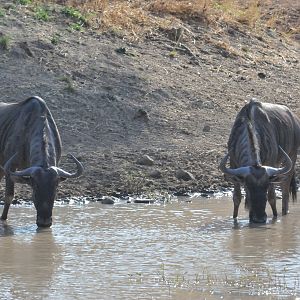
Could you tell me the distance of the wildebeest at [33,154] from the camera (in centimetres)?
1081

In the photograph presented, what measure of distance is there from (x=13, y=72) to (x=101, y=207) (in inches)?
144

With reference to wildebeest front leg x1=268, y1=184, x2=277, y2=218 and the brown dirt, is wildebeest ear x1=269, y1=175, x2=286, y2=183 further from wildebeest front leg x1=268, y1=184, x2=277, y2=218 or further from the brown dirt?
the brown dirt

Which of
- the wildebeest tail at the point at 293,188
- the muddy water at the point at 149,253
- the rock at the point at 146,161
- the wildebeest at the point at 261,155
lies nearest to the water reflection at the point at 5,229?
the muddy water at the point at 149,253

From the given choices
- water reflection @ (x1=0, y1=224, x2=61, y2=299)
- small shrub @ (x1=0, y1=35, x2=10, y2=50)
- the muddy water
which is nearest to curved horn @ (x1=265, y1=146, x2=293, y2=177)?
the muddy water

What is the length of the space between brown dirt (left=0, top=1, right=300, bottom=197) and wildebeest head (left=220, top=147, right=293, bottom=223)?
1.94 metres

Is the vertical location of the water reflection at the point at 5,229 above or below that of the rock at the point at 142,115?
below

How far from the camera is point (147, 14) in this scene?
61.0 feet

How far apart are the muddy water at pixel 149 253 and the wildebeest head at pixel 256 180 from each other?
0.16 metres

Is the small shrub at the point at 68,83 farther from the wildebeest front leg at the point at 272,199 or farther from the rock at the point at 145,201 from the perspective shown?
the wildebeest front leg at the point at 272,199

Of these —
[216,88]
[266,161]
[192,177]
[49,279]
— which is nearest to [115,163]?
[192,177]

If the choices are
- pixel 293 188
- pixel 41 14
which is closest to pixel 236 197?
pixel 293 188

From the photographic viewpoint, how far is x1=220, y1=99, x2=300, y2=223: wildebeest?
37.0ft

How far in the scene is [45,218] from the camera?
35.7 ft

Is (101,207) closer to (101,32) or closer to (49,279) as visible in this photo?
(49,279)
